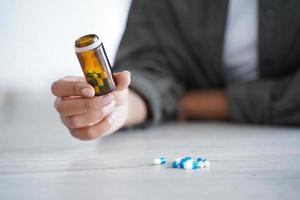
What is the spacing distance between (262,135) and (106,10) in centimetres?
32

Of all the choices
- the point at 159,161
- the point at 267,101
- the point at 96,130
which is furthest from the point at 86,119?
the point at 267,101

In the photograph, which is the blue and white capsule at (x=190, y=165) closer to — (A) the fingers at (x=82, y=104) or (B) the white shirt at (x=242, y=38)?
(A) the fingers at (x=82, y=104)

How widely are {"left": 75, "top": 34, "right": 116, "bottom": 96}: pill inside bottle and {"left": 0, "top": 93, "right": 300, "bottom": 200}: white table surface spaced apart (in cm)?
9

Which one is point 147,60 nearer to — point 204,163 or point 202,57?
point 202,57

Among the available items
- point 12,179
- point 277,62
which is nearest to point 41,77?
point 12,179

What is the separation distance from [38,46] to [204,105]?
1.35 ft

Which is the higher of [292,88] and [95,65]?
[95,65]

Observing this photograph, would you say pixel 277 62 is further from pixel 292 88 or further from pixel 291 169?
pixel 291 169

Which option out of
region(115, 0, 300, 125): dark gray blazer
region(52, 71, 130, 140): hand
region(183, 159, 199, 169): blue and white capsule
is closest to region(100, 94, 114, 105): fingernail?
region(52, 71, 130, 140): hand

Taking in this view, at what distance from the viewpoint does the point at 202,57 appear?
848 millimetres

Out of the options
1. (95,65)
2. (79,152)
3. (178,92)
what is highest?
(95,65)

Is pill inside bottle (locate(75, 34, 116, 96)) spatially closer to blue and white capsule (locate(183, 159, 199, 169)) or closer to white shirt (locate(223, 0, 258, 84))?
blue and white capsule (locate(183, 159, 199, 169))

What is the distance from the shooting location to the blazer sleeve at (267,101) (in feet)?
2.31

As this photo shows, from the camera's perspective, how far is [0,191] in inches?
13.6
